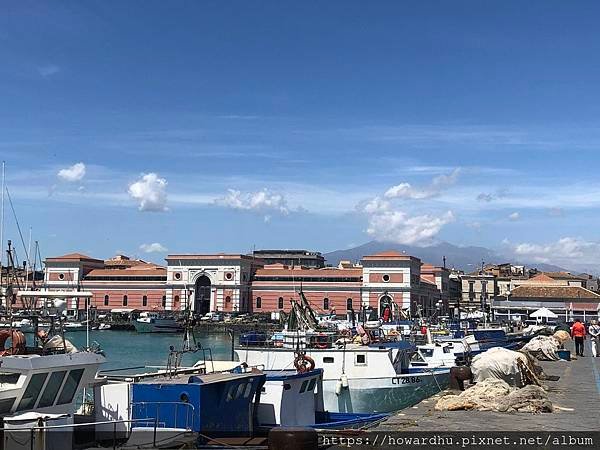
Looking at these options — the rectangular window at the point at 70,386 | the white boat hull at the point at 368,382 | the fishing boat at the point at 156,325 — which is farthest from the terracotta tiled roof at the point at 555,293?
the rectangular window at the point at 70,386

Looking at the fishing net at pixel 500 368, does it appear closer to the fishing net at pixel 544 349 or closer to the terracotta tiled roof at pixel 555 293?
the fishing net at pixel 544 349

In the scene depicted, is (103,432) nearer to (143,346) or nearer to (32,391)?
(32,391)

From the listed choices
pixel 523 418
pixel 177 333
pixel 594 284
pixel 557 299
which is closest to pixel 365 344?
pixel 523 418

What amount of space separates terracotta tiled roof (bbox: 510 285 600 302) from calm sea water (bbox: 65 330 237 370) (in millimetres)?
39349

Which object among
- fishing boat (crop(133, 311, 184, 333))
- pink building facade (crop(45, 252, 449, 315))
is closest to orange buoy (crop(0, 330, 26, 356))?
fishing boat (crop(133, 311, 184, 333))

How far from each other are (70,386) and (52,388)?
0.42 meters

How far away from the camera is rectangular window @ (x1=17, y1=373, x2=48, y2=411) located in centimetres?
1216

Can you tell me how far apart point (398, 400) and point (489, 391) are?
6.32 meters

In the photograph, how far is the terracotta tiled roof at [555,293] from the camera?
97688mm

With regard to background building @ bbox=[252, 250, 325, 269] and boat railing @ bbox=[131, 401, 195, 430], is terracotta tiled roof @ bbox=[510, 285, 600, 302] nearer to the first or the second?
background building @ bbox=[252, 250, 325, 269]

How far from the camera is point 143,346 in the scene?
71312 millimetres

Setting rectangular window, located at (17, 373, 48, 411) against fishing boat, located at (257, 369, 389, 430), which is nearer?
rectangular window, located at (17, 373, 48, 411)

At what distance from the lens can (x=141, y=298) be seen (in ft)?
365

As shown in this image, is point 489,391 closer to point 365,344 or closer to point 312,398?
point 312,398
